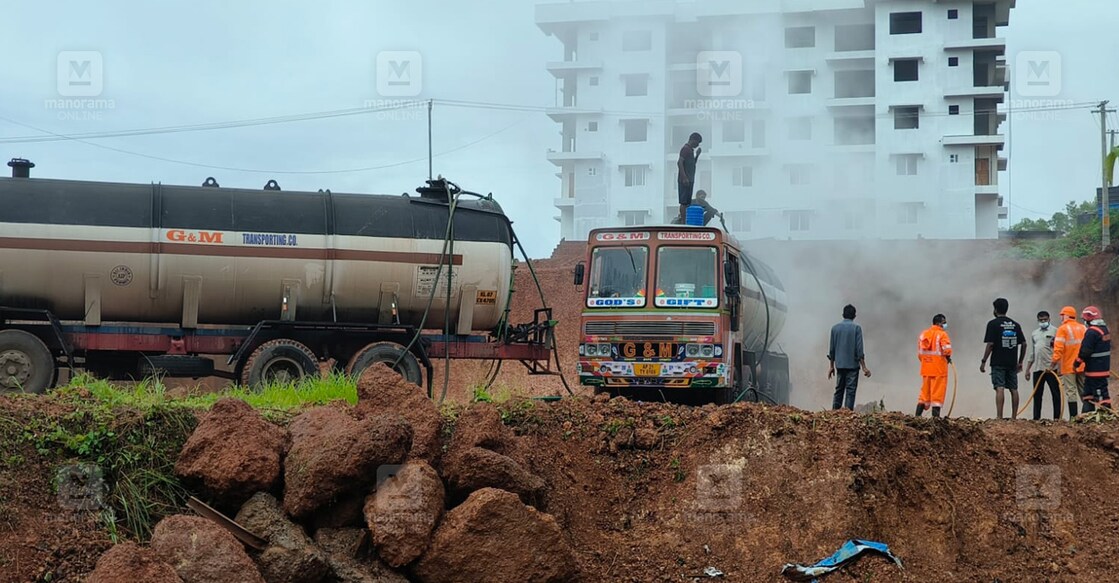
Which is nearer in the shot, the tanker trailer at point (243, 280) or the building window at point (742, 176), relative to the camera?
the tanker trailer at point (243, 280)

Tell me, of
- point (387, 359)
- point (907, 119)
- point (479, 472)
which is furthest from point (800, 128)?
point (479, 472)

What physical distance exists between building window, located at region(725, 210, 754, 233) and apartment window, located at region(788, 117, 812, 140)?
5022 millimetres

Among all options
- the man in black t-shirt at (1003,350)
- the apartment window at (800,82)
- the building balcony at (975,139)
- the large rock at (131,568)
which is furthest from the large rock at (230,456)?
the apartment window at (800,82)

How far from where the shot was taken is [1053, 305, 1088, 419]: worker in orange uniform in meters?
15.5

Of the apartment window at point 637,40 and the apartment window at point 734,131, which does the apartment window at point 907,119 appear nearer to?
the apartment window at point 734,131

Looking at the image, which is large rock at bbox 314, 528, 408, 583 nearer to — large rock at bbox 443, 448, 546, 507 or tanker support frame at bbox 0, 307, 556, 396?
large rock at bbox 443, 448, 546, 507

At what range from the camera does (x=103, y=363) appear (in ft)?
52.2

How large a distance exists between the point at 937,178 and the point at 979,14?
28.5ft

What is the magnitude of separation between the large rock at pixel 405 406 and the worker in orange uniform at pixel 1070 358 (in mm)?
9489

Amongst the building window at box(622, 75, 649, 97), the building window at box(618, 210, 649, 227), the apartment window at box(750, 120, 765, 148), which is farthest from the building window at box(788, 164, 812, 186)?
the building window at box(622, 75, 649, 97)

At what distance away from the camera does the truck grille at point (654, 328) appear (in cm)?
1467

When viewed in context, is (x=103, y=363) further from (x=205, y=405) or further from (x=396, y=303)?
(x=205, y=405)

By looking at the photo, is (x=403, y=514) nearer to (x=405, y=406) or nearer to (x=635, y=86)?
(x=405, y=406)

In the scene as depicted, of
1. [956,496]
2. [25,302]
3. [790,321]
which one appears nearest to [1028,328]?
[790,321]
